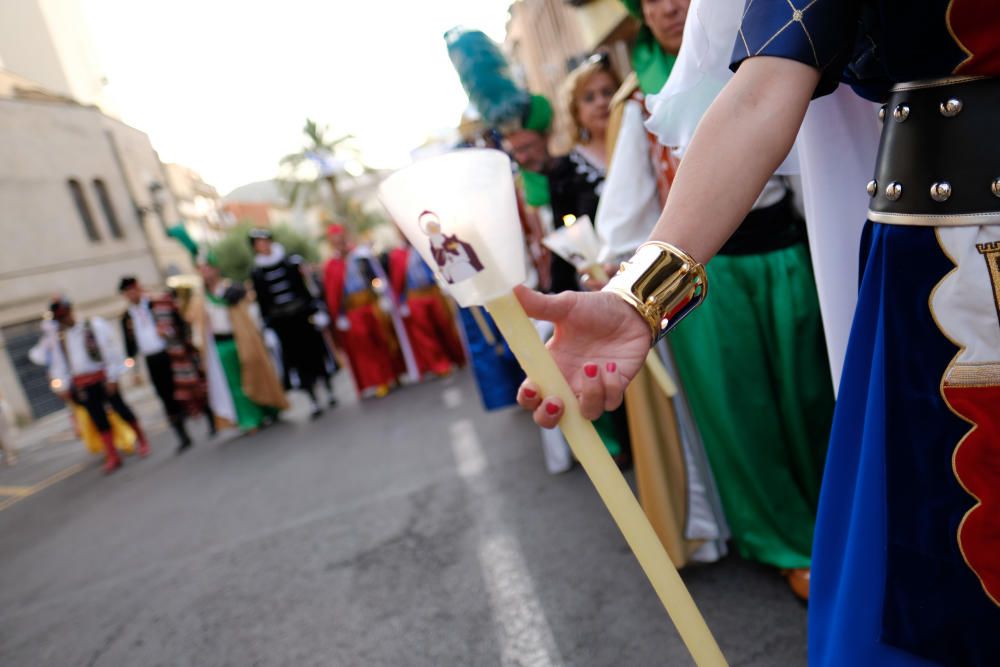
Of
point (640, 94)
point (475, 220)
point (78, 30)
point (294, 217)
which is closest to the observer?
point (475, 220)

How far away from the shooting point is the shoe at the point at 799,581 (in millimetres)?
1965

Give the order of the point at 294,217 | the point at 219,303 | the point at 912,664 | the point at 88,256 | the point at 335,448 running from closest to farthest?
1. the point at 912,664
2. the point at 335,448
3. the point at 219,303
4. the point at 88,256
5. the point at 294,217

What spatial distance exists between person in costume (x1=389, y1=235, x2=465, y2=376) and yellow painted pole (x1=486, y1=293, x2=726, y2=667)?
6751 mm

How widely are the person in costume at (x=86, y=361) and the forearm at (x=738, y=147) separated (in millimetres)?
7561

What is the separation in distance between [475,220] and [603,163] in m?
2.22

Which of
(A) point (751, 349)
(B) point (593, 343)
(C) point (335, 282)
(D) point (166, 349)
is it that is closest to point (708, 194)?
(B) point (593, 343)

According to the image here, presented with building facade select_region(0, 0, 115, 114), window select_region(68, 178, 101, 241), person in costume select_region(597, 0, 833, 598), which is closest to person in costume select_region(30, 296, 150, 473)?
window select_region(68, 178, 101, 241)

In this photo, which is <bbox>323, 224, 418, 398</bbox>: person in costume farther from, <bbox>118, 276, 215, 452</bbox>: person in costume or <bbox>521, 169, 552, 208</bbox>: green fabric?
<bbox>521, 169, 552, 208</bbox>: green fabric

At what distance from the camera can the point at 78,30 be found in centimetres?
273

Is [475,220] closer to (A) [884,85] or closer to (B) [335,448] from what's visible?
(A) [884,85]

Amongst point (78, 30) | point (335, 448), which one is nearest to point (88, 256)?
point (335, 448)

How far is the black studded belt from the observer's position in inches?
26.8

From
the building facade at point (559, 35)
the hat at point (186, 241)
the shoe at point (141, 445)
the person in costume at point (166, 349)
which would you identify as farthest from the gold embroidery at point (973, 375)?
the building facade at point (559, 35)

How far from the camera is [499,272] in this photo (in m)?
0.70
